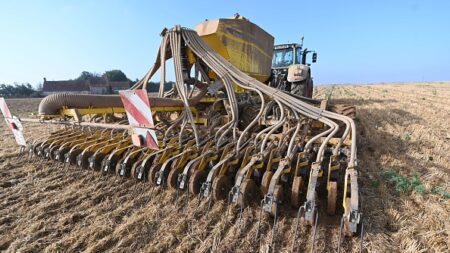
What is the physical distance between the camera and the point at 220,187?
2535 mm

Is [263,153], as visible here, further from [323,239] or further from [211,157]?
[323,239]

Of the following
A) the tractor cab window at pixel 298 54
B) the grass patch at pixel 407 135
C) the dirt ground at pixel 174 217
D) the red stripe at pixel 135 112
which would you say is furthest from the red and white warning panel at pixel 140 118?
the tractor cab window at pixel 298 54

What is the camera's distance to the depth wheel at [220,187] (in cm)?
249

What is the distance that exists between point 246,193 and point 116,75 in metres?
56.5

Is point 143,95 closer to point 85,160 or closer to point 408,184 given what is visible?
point 85,160

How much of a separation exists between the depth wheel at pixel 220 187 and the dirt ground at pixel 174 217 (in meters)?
0.14

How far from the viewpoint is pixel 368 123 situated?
21.5 ft

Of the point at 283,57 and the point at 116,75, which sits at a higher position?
the point at 116,75

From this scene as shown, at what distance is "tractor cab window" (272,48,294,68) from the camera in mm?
8930

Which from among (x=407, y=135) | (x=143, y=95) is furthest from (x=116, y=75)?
(x=143, y=95)

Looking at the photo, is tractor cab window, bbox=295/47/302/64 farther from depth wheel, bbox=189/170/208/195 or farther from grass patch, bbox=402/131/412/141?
depth wheel, bbox=189/170/208/195

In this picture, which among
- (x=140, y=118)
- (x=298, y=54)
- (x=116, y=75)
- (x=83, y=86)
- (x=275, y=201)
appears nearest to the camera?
(x=275, y=201)

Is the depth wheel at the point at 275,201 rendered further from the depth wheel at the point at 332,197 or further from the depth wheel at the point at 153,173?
the depth wheel at the point at 153,173

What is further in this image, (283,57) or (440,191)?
(283,57)
